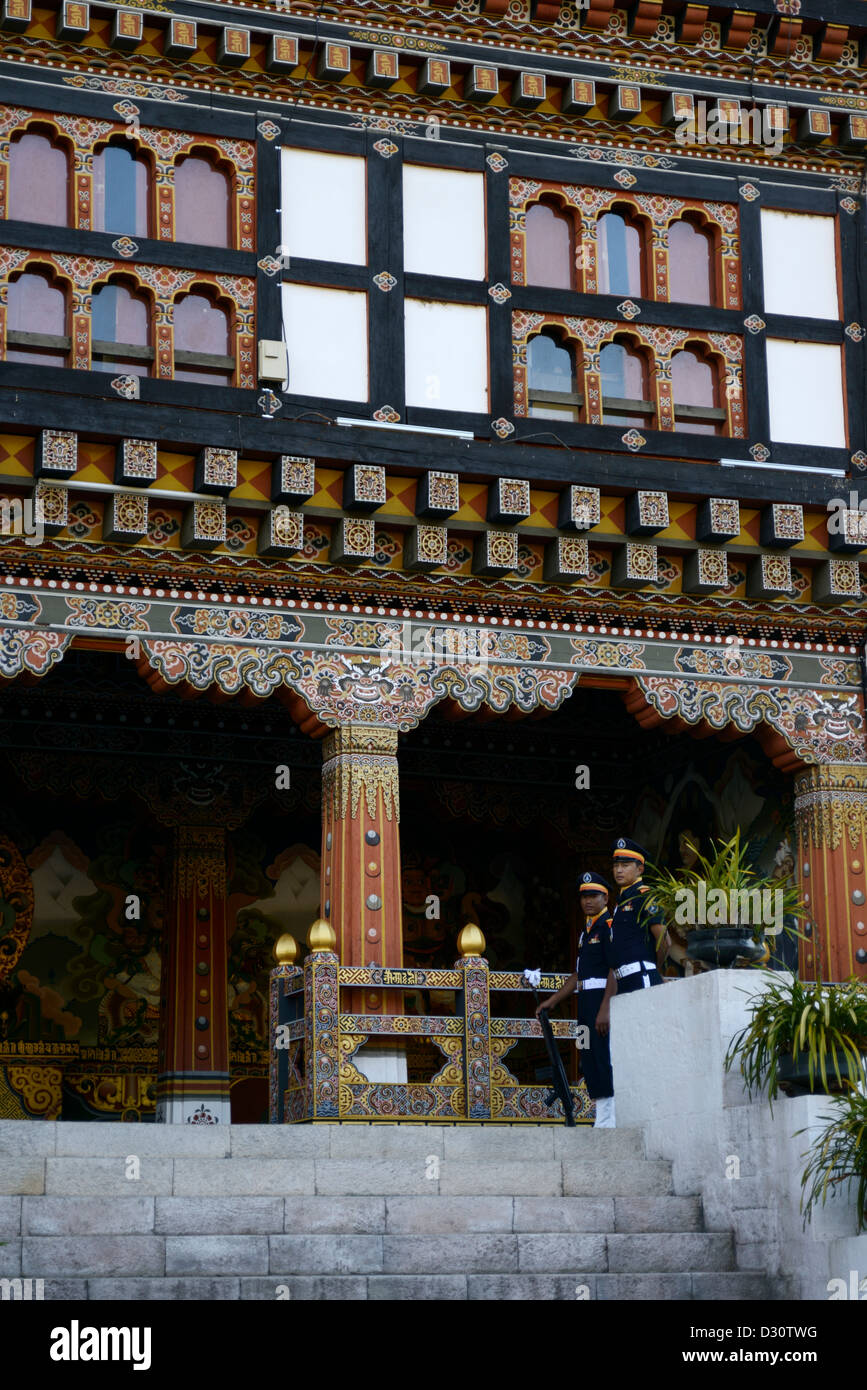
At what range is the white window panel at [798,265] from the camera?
21.5 m

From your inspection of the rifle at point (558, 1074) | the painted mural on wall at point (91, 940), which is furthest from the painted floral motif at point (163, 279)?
the rifle at point (558, 1074)

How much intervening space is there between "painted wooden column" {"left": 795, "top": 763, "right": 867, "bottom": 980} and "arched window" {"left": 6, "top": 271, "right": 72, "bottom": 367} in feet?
23.8

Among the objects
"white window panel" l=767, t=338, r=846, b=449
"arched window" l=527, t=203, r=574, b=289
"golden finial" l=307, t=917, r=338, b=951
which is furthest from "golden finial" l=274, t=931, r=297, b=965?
"white window panel" l=767, t=338, r=846, b=449

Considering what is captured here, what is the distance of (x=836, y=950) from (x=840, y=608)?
3.03 metres

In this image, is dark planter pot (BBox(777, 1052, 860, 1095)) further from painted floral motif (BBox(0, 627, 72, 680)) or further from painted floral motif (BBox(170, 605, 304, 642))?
painted floral motif (BBox(0, 627, 72, 680))

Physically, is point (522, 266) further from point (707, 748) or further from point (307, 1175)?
point (307, 1175)

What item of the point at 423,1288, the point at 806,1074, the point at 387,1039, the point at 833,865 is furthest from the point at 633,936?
the point at 423,1288

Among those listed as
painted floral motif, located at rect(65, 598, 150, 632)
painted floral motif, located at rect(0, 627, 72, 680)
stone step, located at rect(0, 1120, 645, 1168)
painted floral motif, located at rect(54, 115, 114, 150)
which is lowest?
stone step, located at rect(0, 1120, 645, 1168)

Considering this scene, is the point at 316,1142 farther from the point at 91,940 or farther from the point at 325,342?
the point at 91,940

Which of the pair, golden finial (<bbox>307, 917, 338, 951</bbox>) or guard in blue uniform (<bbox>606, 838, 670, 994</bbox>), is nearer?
guard in blue uniform (<bbox>606, 838, 670, 994</bbox>)

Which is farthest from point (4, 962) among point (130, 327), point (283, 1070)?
point (130, 327)

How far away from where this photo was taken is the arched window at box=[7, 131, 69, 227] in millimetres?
19375

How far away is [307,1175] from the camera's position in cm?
1456

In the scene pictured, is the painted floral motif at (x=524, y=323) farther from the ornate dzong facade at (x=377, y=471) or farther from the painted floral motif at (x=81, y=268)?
the painted floral motif at (x=81, y=268)
